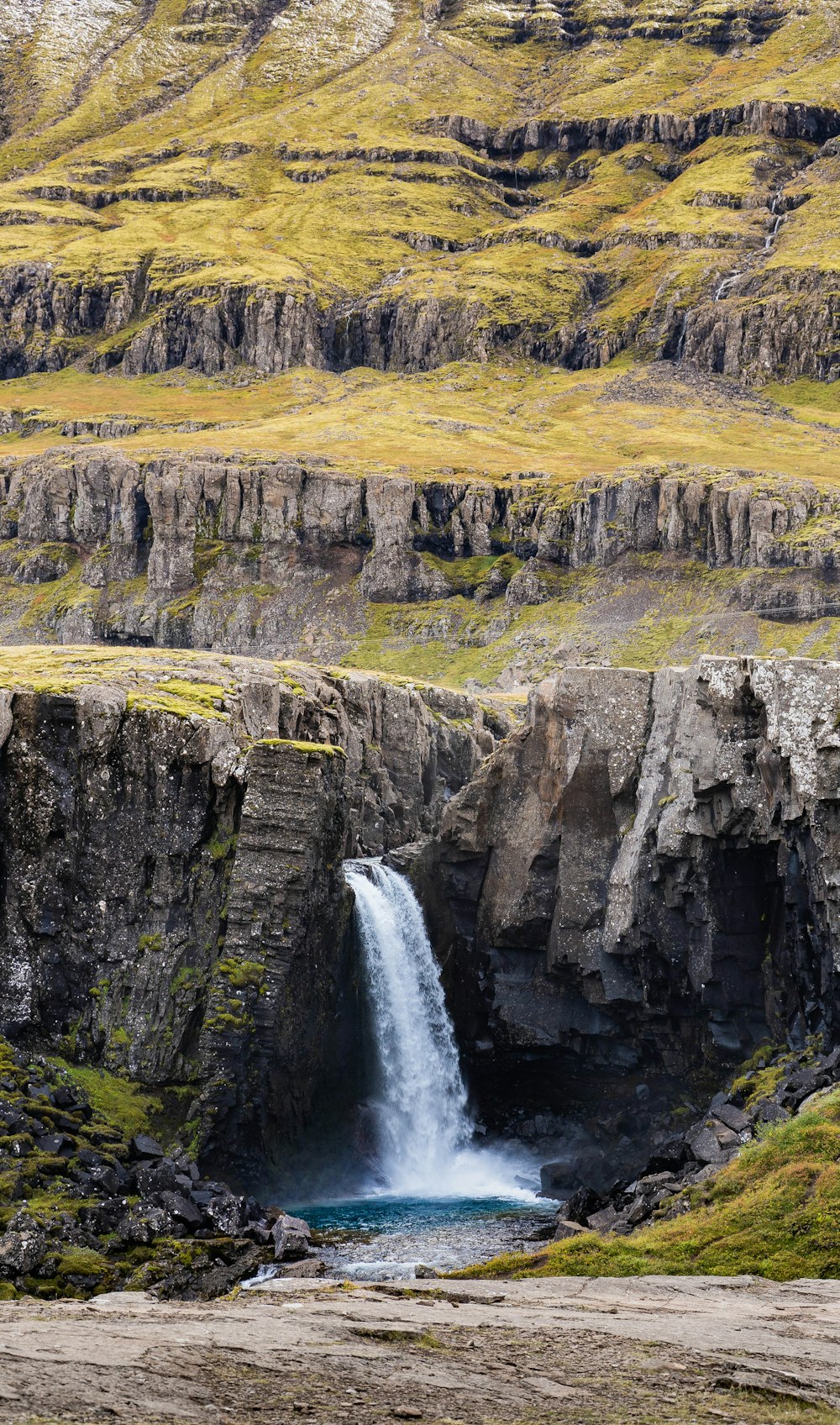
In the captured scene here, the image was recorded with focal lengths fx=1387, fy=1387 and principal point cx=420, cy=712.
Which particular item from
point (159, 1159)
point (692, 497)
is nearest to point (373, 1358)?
point (159, 1159)

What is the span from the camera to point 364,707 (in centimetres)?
9612

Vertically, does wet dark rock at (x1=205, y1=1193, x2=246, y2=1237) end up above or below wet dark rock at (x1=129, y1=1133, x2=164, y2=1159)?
above

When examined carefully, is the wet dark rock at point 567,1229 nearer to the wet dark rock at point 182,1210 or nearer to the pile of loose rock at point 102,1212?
the pile of loose rock at point 102,1212

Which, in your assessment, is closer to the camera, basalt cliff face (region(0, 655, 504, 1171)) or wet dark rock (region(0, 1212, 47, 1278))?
wet dark rock (region(0, 1212, 47, 1278))

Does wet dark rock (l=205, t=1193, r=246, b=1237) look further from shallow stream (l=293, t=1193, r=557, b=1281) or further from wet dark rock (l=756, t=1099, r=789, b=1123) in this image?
wet dark rock (l=756, t=1099, r=789, b=1123)

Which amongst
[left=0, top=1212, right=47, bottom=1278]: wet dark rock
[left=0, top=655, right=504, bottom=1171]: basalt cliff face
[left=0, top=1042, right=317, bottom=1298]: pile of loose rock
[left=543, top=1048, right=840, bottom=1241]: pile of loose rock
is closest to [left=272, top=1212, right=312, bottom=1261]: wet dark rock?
[left=0, top=1042, right=317, bottom=1298]: pile of loose rock

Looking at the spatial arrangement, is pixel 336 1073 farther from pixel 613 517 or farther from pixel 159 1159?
pixel 613 517

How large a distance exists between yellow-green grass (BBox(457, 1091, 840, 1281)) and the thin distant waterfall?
22.9m

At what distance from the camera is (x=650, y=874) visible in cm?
6044

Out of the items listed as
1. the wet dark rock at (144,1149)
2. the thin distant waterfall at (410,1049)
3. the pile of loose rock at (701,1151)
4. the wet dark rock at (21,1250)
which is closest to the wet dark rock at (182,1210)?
the wet dark rock at (144,1149)

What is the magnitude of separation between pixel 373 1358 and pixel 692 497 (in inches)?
7200

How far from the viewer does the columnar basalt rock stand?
56.1 metres

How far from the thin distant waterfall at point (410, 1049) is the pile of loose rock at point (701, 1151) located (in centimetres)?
1304

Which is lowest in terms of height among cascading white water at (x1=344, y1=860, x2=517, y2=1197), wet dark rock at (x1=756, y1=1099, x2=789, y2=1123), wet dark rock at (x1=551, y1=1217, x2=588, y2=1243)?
cascading white water at (x1=344, y1=860, x2=517, y2=1197)
